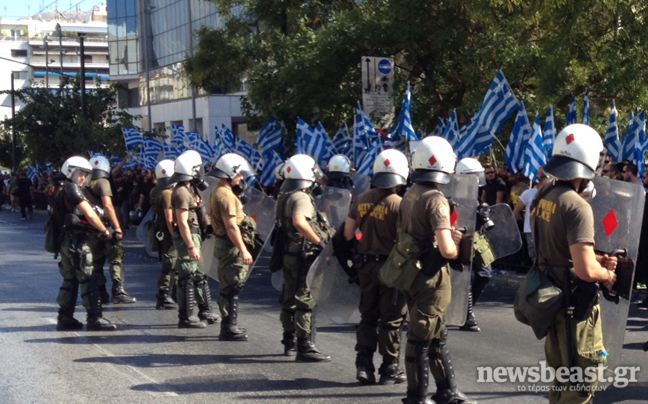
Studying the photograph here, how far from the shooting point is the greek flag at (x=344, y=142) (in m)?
17.4

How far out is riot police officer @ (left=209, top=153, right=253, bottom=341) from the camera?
28.6 feet

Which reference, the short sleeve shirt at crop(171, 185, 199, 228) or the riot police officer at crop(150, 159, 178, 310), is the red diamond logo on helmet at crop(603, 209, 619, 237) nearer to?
the short sleeve shirt at crop(171, 185, 199, 228)

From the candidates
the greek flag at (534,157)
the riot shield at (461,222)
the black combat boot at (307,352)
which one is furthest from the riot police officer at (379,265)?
the greek flag at (534,157)

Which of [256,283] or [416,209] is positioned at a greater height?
[416,209]

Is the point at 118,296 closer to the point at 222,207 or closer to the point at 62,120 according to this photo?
the point at 222,207

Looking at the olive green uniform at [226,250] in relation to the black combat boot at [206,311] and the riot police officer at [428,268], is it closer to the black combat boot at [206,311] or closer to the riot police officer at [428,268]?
the black combat boot at [206,311]

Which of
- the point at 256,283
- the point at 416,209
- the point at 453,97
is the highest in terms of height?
the point at 453,97

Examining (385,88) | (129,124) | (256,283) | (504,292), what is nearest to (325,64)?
(385,88)

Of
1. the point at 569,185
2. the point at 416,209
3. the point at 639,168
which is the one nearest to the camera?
the point at 569,185

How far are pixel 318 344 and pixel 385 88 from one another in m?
7.94

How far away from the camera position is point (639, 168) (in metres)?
11.9

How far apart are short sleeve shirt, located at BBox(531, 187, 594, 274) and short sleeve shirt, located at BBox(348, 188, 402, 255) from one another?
1.88 meters

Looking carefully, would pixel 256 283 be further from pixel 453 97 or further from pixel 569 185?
pixel 569 185

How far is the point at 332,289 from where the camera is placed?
7.44m
